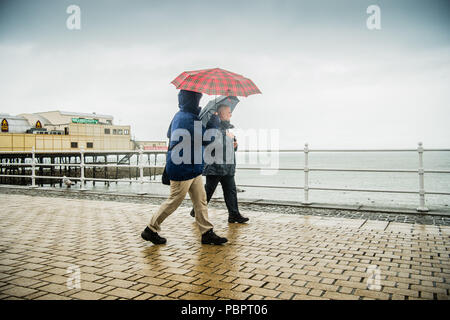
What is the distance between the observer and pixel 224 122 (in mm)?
5406

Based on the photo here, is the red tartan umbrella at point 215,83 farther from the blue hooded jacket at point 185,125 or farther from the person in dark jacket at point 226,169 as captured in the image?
the person in dark jacket at point 226,169

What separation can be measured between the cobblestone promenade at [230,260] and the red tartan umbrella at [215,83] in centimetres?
196

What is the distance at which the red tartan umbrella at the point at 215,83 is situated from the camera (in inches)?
167

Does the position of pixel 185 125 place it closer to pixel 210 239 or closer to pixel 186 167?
pixel 186 167

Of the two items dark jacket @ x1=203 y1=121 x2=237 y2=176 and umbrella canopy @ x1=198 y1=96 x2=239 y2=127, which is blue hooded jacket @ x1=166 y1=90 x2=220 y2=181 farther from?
dark jacket @ x1=203 y1=121 x2=237 y2=176

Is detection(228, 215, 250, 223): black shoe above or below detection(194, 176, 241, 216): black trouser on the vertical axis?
below

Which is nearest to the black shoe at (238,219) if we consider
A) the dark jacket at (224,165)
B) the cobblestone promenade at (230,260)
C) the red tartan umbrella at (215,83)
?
the cobblestone promenade at (230,260)

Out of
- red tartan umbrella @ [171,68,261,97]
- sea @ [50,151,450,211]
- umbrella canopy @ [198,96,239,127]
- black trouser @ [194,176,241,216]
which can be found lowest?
sea @ [50,151,450,211]

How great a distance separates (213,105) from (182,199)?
156 centimetres

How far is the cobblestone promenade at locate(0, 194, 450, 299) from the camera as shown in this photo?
2.91 meters

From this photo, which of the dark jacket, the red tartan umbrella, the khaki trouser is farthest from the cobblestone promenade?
the red tartan umbrella

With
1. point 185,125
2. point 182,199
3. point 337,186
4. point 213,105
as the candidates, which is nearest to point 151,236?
point 182,199

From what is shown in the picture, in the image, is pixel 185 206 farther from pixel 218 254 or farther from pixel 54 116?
pixel 54 116

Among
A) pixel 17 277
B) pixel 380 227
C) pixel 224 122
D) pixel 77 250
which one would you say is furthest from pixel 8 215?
pixel 380 227
